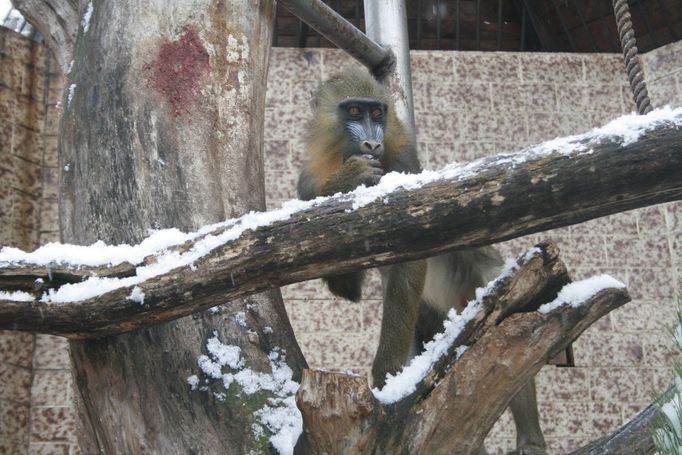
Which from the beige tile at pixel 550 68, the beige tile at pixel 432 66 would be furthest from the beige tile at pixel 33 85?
the beige tile at pixel 550 68

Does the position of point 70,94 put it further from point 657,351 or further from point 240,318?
point 657,351

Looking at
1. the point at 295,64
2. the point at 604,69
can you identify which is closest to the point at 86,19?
the point at 295,64

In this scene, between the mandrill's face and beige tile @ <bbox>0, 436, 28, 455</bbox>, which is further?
beige tile @ <bbox>0, 436, 28, 455</bbox>

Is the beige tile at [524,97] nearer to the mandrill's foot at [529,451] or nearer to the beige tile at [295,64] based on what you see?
the beige tile at [295,64]

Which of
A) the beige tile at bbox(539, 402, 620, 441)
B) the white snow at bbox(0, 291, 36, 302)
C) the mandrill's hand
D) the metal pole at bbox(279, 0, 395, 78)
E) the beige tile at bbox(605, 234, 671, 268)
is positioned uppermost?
the metal pole at bbox(279, 0, 395, 78)

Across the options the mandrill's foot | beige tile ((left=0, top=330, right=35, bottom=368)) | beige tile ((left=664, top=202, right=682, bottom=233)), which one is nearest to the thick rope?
the mandrill's foot

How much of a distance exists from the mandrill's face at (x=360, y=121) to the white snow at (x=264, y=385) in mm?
1544

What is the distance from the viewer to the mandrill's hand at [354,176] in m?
3.43

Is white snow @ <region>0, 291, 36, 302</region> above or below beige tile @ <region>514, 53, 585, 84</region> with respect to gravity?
below

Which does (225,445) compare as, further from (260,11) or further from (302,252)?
(260,11)

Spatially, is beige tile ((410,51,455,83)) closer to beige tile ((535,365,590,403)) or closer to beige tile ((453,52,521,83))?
beige tile ((453,52,521,83))

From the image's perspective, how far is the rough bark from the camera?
2279 mm

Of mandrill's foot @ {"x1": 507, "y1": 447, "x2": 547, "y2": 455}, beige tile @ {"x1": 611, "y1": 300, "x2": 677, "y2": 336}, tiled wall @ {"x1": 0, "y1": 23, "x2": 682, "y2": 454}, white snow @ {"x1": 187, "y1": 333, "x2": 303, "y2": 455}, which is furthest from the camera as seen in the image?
beige tile @ {"x1": 611, "y1": 300, "x2": 677, "y2": 336}

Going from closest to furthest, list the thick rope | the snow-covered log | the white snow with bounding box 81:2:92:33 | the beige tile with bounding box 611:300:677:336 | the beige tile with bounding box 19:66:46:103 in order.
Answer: the white snow with bounding box 81:2:92:33
the snow-covered log
the thick rope
the beige tile with bounding box 611:300:677:336
the beige tile with bounding box 19:66:46:103
